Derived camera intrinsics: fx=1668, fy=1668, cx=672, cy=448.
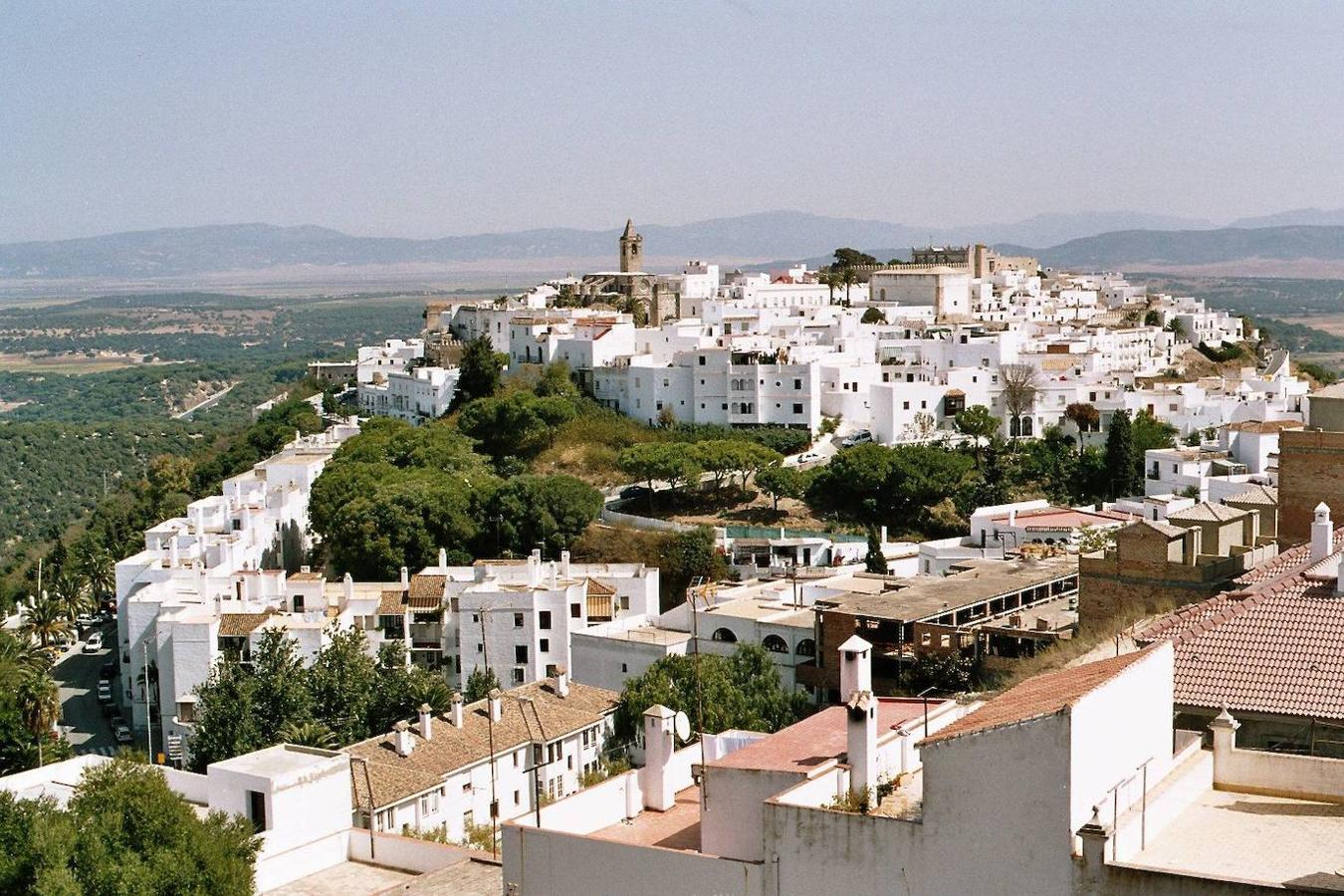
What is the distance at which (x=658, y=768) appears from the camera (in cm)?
1014

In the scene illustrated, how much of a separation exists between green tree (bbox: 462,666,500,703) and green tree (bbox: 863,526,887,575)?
747cm

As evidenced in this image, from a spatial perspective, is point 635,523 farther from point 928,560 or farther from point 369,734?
point 369,734

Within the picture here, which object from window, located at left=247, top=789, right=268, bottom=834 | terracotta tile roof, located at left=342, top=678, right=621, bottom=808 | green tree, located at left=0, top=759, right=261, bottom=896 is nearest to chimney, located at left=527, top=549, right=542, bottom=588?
terracotta tile roof, located at left=342, top=678, right=621, bottom=808

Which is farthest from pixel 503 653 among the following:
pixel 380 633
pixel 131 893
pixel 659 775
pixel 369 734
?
pixel 659 775

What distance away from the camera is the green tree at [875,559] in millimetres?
29719

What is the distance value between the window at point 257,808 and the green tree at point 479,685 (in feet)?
35.6

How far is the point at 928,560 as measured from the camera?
2927 cm

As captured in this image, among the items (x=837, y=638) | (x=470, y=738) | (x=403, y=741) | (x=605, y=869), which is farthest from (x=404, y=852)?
(x=837, y=638)

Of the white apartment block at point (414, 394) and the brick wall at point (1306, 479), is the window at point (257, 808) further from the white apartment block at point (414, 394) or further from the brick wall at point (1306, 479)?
the white apartment block at point (414, 394)

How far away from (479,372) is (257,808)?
3212 cm

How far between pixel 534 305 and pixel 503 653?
26.5m

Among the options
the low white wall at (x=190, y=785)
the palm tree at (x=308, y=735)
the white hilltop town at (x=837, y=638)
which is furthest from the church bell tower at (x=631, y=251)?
the low white wall at (x=190, y=785)

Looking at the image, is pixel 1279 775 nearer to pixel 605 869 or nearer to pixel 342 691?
pixel 605 869

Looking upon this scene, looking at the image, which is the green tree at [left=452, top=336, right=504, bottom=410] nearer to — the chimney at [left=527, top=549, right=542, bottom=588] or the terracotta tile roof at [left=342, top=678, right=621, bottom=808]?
the chimney at [left=527, top=549, right=542, bottom=588]
